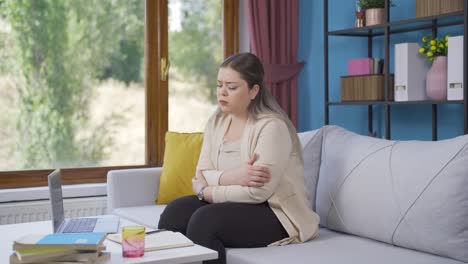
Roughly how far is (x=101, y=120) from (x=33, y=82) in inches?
18.6

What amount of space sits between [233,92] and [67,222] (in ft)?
2.72

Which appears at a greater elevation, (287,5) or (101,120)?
(287,5)

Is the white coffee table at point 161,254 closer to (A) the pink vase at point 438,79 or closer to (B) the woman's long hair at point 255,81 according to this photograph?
(B) the woman's long hair at point 255,81

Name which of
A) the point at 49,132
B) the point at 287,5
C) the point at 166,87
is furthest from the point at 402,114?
the point at 49,132

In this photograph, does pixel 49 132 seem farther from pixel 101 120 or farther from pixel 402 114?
pixel 402 114

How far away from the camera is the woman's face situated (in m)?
2.61

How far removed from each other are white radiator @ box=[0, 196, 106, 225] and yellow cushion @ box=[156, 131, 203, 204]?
47 cm

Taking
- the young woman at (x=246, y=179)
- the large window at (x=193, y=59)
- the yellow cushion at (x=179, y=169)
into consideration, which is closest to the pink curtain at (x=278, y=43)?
the large window at (x=193, y=59)

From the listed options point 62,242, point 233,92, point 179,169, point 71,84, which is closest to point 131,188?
point 179,169

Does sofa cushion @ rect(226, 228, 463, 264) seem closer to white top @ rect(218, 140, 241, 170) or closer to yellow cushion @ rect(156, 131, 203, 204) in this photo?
white top @ rect(218, 140, 241, 170)

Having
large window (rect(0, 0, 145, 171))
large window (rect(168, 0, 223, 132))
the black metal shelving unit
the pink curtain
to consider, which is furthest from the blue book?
the pink curtain

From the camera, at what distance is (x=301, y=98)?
14.2 feet

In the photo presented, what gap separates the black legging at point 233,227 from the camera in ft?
7.72

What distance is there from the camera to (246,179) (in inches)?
96.3
